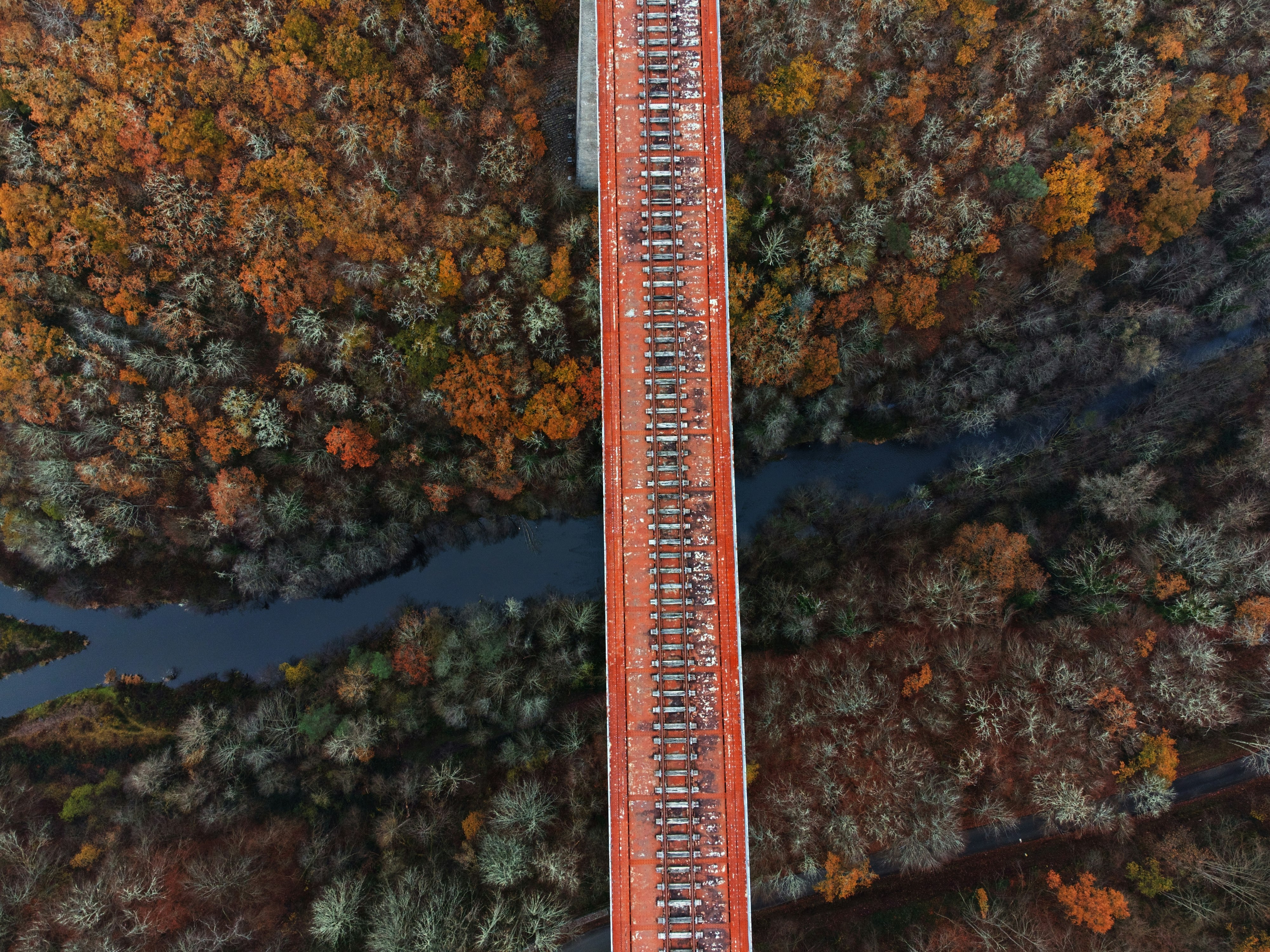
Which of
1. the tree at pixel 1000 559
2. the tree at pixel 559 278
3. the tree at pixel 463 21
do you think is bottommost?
the tree at pixel 1000 559

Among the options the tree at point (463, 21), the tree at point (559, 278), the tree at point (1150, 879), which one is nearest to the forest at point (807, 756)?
the tree at point (1150, 879)

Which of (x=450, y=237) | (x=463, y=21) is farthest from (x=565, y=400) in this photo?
(x=463, y=21)

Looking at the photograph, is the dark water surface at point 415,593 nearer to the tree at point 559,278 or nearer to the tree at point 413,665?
the tree at point 413,665

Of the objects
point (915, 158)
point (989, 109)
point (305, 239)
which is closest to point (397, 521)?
point (305, 239)

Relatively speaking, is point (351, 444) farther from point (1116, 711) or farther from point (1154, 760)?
point (1154, 760)

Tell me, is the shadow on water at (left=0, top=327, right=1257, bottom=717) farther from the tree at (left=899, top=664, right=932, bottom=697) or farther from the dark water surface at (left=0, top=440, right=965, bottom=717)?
the tree at (left=899, top=664, right=932, bottom=697)

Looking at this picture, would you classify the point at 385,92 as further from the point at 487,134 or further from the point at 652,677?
the point at 652,677
